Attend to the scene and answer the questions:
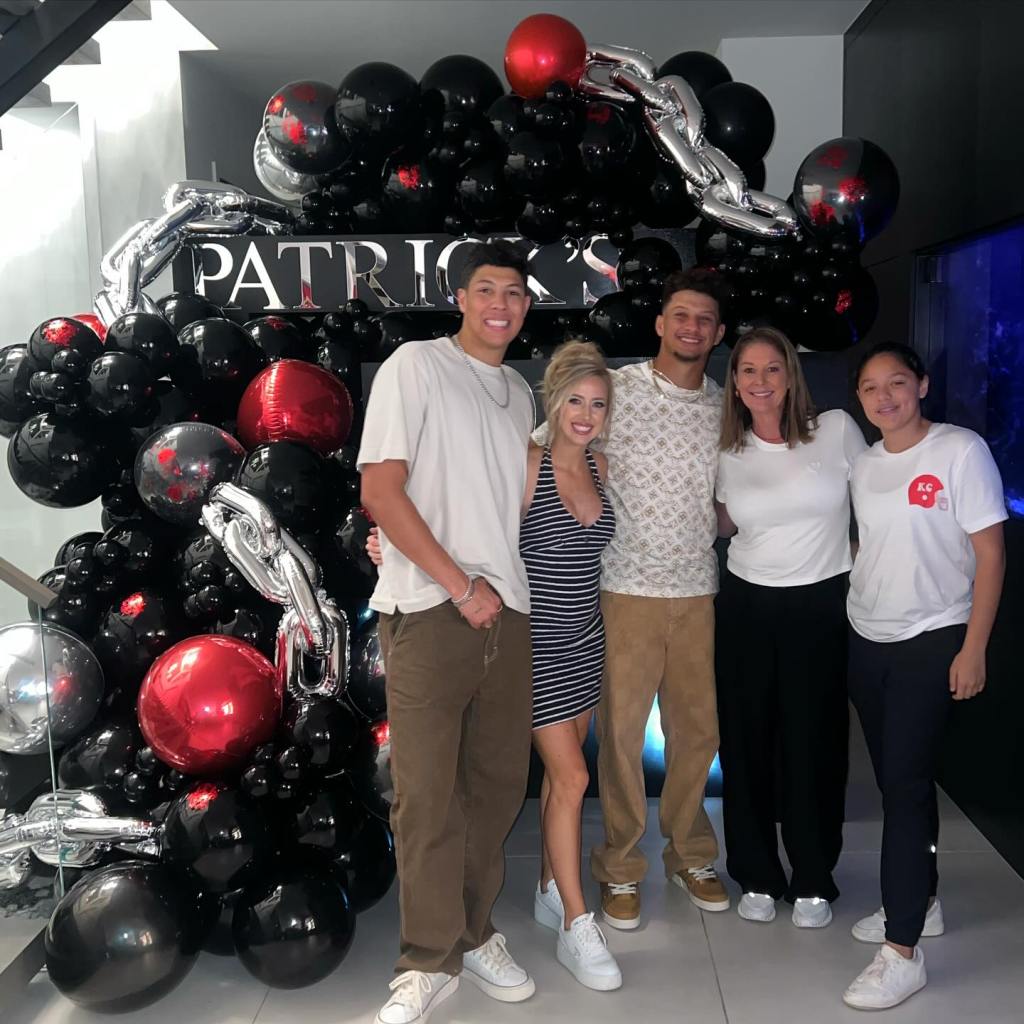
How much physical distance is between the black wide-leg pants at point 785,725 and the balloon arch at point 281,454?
79 centimetres

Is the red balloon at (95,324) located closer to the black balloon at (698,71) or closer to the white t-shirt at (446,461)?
the white t-shirt at (446,461)

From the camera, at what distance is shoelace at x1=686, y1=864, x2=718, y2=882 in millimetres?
2793

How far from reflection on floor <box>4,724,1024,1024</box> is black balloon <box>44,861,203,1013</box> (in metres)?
0.10

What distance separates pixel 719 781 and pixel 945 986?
110cm

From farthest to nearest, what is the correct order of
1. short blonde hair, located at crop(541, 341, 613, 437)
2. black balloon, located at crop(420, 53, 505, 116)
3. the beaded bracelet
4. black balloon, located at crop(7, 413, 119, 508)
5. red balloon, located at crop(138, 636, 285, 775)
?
black balloon, located at crop(420, 53, 505, 116) < black balloon, located at crop(7, 413, 119, 508) < red balloon, located at crop(138, 636, 285, 775) < short blonde hair, located at crop(541, 341, 613, 437) < the beaded bracelet

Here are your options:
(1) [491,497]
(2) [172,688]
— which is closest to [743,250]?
(1) [491,497]

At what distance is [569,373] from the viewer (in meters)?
2.35

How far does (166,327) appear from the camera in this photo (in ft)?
9.73

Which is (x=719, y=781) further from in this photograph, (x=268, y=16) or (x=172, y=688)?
(x=268, y=16)

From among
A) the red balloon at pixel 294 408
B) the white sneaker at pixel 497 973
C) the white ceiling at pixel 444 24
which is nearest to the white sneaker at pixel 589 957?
the white sneaker at pixel 497 973

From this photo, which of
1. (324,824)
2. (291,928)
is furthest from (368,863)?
(291,928)

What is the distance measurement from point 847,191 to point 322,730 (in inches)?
76.6

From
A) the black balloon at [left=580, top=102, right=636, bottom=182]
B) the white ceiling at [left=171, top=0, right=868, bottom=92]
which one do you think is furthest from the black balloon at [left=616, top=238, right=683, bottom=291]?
the white ceiling at [left=171, top=0, right=868, bottom=92]

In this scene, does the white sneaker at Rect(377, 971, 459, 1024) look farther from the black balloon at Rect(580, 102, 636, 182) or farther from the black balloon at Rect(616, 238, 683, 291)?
the black balloon at Rect(580, 102, 636, 182)
